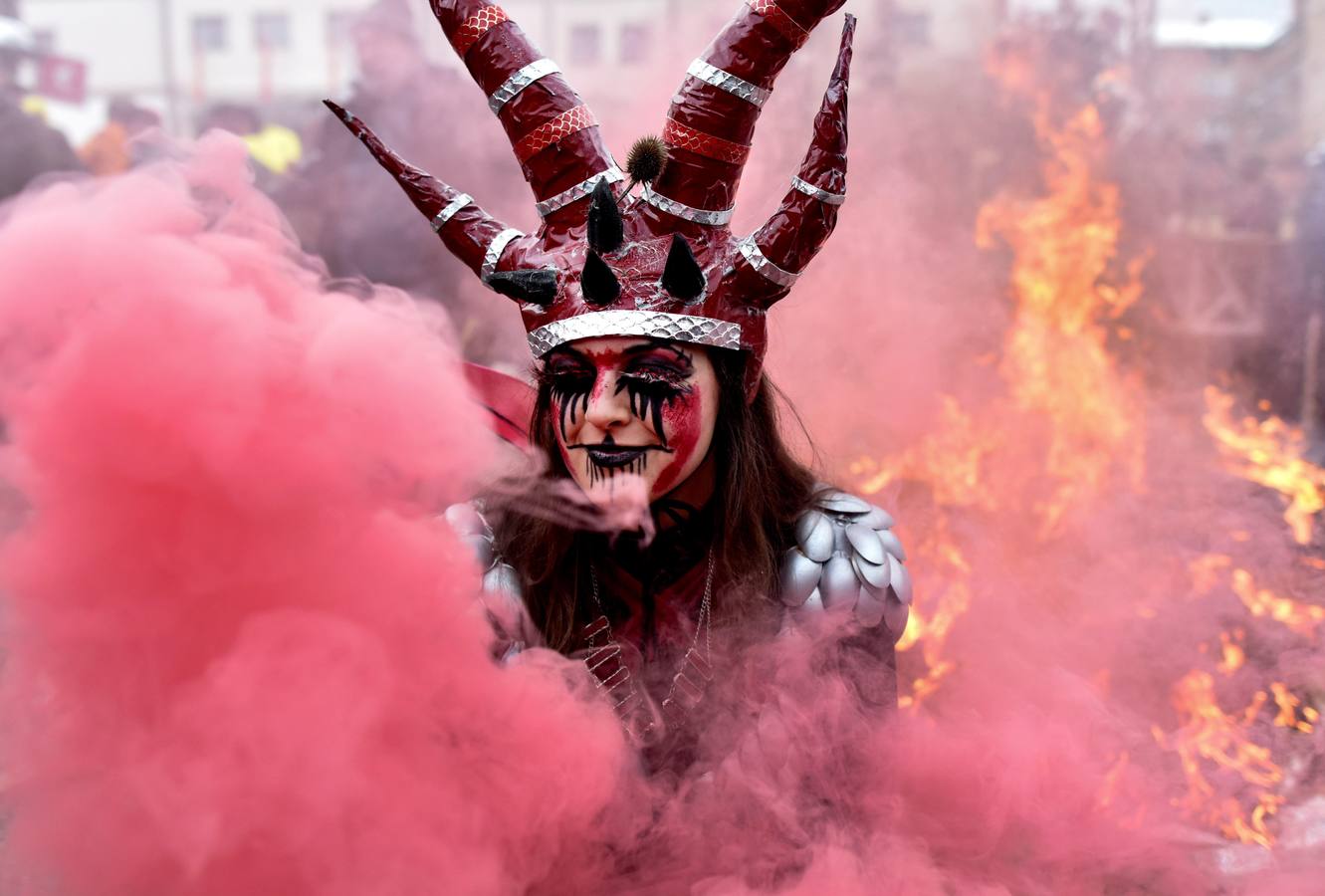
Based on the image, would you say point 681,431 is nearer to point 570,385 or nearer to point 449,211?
point 570,385

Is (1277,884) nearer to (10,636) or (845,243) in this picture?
(10,636)

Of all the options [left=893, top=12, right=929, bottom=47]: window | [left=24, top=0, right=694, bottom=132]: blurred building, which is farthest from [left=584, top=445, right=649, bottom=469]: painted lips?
[left=24, top=0, right=694, bottom=132]: blurred building

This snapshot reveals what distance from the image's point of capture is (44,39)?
→ 35.1 feet

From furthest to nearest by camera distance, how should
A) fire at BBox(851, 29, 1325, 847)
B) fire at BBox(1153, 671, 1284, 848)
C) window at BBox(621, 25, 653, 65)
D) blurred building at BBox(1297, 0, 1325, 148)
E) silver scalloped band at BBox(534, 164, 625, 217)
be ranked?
blurred building at BBox(1297, 0, 1325, 148)
window at BBox(621, 25, 653, 65)
fire at BBox(851, 29, 1325, 847)
fire at BBox(1153, 671, 1284, 848)
silver scalloped band at BBox(534, 164, 625, 217)

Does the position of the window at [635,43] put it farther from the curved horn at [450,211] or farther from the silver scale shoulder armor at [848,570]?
the silver scale shoulder armor at [848,570]

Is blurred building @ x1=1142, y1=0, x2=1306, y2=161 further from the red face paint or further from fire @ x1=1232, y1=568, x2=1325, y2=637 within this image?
the red face paint

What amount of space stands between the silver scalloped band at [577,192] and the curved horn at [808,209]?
0.34 metres

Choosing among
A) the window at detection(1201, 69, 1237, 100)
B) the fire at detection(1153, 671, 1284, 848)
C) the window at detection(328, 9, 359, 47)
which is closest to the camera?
the fire at detection(1153, 671, 1284, 848)

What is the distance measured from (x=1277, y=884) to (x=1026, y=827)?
549mm

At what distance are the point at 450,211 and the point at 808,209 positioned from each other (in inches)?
32.6

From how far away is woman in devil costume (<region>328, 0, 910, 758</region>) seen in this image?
2242 millimetres

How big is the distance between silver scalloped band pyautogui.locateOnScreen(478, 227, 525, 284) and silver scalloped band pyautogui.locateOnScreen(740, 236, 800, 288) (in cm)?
52

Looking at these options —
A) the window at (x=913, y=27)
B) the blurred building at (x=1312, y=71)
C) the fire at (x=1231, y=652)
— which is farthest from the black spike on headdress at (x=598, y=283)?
the blurred building at (x=1312, y=71)

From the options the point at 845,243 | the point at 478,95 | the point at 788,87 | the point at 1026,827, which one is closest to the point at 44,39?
the point at 478,95
